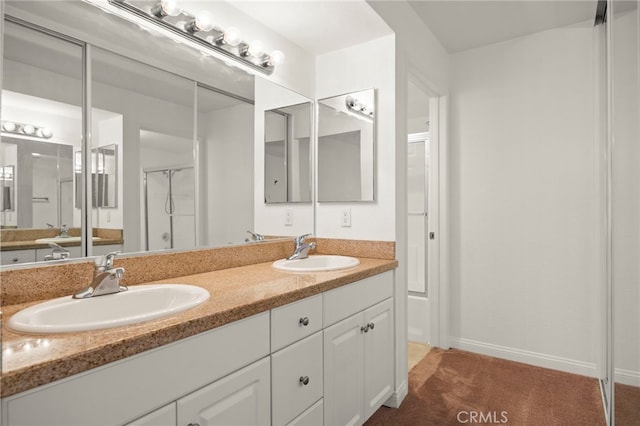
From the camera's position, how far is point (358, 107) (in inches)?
89.8

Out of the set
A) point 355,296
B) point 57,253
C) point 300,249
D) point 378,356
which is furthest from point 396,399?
point 57,253

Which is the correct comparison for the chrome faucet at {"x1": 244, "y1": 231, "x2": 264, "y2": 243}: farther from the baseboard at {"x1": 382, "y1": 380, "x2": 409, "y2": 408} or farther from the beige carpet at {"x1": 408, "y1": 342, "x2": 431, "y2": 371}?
the beige carpet at {"x1": 408, "y1": 342, "x2": 431, "y2": 371}

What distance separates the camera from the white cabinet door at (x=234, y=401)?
976mm

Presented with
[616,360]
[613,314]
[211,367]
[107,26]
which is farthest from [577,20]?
[211,367]

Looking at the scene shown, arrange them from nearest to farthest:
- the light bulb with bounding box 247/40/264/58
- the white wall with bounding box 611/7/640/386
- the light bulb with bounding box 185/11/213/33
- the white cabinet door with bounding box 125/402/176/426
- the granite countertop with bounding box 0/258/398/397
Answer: the granite countertop with bounding box 0/258/398/397 < the white cabinet door with bounding box 125/402/176/426 < the white wall with bounding box 611/7/640/386 < the light bulb with bounding box 185/11/213/33 < the light bulb with bounding box 247/40/264/58

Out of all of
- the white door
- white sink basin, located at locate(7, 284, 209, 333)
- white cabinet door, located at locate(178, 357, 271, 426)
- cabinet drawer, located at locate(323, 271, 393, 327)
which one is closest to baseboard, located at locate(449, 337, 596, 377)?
the white door

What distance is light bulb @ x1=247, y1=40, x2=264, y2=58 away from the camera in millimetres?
1984

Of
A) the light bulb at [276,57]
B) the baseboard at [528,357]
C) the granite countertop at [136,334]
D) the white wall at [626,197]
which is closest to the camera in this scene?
the granite countertop at [136,334]

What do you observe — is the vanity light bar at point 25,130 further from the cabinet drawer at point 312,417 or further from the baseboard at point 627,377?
the baseboard at point 627,377

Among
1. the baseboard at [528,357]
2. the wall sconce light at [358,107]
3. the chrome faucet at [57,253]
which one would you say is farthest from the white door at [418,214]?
the chrome faucet at [57,253]

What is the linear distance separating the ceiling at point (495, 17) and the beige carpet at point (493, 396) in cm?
237

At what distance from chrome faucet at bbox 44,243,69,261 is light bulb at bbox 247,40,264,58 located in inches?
51.8

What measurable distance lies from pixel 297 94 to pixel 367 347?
156cm

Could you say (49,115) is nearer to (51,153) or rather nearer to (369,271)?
(51,153)
